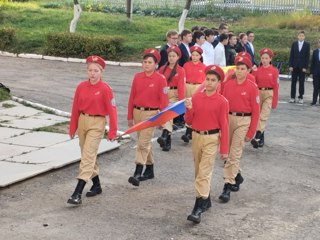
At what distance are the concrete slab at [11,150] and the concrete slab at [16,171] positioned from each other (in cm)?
44

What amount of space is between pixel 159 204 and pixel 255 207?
1.16 m

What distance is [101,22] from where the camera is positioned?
28609mm

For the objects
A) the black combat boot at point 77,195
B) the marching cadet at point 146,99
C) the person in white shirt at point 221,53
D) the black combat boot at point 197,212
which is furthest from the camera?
the person in white shirt at point 221,53

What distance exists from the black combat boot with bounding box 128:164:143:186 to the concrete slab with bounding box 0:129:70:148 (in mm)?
2291

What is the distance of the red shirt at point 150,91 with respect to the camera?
28.7ft

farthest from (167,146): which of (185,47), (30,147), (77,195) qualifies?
(77,195)

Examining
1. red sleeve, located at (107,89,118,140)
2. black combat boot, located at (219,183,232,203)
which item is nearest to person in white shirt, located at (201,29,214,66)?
black combat boot, located at (219,183,232,203)

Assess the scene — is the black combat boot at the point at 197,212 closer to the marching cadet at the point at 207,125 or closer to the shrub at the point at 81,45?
the marching cadet at the point at 207,125

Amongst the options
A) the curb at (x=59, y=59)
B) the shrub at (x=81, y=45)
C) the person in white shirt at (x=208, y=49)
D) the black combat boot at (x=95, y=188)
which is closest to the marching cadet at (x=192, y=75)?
the person in white shirt at (x=208, y=49)

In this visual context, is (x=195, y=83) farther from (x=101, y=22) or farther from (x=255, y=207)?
(x=101, y=22)

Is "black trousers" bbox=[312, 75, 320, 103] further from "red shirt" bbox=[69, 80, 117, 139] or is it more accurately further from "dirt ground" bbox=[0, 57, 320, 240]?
"red shirt" bbox=[69, 80, 117, 139]

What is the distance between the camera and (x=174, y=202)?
311 inches

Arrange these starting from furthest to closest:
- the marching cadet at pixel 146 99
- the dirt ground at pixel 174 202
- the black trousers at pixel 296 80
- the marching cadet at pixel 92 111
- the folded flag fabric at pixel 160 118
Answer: the black trousers at pixel 296 80, the marching cadet at pixel 146 99, the folded flag fabric at pixel 160 118, the marching cadet at pixel 92 111, the dirt ground at pixel 174 202

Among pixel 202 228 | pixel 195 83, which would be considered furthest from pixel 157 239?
pixel 195 83
